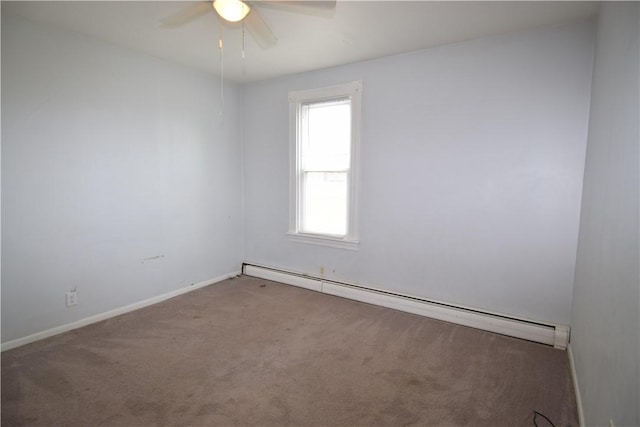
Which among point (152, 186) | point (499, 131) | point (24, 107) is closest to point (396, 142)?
point (499, 131)

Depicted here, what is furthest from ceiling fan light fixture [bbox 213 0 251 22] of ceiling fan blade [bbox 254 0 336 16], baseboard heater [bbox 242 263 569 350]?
baseboard heater [bbox 242 263 569 350]

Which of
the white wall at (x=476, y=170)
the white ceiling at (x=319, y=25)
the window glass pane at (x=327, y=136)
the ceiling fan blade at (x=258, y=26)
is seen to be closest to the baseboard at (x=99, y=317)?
the white wall at (x=476, y=170)

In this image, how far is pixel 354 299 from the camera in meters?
3.58

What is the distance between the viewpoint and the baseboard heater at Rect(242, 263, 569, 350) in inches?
104

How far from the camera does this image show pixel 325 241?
386 cm

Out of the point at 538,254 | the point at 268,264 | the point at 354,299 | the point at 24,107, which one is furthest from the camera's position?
the point at 268,264

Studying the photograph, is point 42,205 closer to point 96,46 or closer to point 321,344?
point 96,46

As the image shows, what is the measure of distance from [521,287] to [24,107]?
4.16 m

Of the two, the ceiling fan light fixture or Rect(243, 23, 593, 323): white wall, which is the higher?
the ceiling fan light fixture

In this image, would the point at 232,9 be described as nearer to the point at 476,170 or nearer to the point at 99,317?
the point at 476,170

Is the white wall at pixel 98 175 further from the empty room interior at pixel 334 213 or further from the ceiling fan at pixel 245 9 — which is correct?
the ceiling fan at pixel 245 9

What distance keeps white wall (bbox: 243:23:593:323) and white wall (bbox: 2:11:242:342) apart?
1.46 m

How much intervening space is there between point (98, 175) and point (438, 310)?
3.31 meters

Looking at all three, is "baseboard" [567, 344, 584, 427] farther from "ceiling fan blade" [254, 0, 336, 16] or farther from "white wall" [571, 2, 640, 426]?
"ceiling fan blade" [254, 0, 336, 16]
